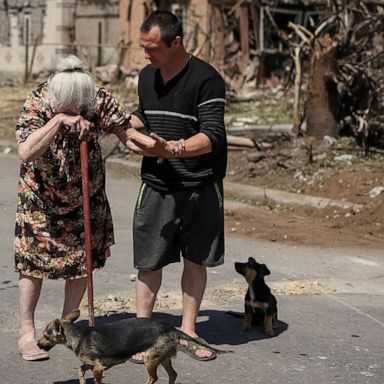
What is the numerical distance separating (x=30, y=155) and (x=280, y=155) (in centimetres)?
775

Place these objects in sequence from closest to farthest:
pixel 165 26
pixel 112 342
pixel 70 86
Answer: pixel 112 342 < pixel 70 86 < pixel 165 26

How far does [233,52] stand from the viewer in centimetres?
2283

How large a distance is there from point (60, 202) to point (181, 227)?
2.36 ft

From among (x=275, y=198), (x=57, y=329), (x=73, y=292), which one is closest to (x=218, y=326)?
(x=73, y=292)

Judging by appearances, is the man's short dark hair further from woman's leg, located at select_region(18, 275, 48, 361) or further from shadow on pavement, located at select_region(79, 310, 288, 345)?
shadow on pavement, located at select_region(79, 310, 288, 345)

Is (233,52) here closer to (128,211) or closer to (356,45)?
(356,45)

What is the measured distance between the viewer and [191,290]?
5379 millimetres

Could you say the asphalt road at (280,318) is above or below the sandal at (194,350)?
below

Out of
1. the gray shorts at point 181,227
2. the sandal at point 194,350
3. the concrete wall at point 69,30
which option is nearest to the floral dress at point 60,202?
the gray shorts at point 181,227

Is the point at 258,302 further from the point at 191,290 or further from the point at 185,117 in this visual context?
the point at 185,117

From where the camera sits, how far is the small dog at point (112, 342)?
4480mm

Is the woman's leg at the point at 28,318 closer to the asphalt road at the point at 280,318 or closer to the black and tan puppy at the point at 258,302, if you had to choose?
the asphalt road at the point at 280,318

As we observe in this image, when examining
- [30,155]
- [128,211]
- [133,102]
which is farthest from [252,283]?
[133,102]

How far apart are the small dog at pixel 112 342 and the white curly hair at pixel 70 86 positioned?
1.09 meters
